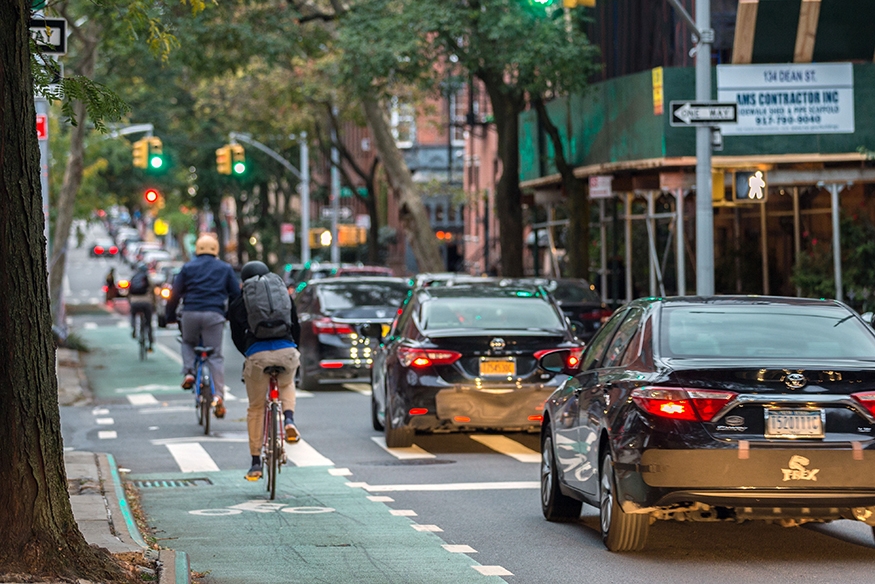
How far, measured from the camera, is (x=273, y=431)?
11.3 metres

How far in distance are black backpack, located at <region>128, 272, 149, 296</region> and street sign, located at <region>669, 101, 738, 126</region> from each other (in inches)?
520

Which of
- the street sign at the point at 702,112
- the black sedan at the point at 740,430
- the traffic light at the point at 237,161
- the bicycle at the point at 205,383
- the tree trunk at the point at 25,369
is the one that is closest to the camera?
the tree trunk at the point at 25,369

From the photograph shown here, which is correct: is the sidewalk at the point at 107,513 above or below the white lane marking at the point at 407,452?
above

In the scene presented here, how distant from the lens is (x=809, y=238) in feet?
97.9

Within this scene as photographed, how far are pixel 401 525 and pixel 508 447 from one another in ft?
16.1

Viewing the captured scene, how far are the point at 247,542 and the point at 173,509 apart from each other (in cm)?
180

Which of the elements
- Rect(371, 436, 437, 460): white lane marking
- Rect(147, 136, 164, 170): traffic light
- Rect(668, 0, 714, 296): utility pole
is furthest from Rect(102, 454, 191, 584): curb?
Rect(147, 136, 164, 170): traffic light

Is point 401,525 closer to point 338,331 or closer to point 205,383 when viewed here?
point 205,383

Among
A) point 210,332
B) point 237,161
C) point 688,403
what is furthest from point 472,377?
point 237,161

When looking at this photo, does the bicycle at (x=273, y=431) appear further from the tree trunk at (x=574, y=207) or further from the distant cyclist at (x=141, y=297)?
the tree trunk at (x=574, y=207)

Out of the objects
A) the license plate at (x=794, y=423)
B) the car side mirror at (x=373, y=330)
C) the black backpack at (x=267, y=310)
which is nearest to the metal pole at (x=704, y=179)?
the car side mirror at (x=373, y=330)

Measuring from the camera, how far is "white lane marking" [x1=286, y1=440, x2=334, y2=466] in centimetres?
1402

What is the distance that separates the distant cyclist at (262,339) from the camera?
457 inches

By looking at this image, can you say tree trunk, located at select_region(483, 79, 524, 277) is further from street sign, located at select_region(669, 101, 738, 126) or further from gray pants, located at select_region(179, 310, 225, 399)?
gray pants, located at select_region(179, 310, 225, 399)
